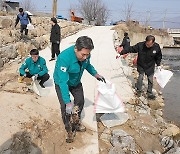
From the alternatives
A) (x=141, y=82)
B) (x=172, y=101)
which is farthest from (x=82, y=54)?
(x=172, y=101)

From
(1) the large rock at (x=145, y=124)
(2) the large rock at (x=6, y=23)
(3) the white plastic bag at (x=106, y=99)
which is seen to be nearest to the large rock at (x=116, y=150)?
(3) the white plastic bag at (x=106, y=99)

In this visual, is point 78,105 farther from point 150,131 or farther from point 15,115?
point 150,131

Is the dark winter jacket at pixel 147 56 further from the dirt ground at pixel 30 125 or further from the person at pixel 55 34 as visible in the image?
the person at pixel 55 34

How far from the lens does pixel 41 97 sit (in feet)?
19.6

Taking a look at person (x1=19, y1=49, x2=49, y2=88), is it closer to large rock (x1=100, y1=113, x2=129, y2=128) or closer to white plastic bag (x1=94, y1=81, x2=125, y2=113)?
large rock (x1=100, y1=113, x2=129, y2=128)

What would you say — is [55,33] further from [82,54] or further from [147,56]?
[82,54]

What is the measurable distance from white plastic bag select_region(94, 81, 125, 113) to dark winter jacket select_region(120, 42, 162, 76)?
1903mm

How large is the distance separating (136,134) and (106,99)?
35.7 inches

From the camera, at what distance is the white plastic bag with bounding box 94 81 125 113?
4773mm

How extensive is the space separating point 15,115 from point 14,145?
3.08 feet

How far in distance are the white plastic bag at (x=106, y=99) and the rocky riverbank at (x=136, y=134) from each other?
40 cm

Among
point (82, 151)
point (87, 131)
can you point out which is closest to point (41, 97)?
point (87, 131)

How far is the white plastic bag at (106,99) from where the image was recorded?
4773 millimetres

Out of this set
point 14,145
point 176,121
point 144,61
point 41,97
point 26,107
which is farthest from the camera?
point 176,121
